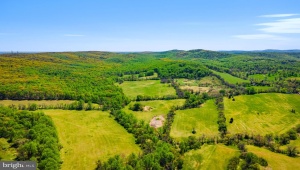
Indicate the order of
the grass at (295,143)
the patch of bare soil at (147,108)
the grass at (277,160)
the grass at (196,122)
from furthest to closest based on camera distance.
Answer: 1. the patch of bare soil at (147,108)
2. the grass at (196,122)
3. the grass at (295,143)
4. the grass at (277,160)

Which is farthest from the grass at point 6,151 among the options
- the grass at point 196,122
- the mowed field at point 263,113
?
the mowed field at point 263,113

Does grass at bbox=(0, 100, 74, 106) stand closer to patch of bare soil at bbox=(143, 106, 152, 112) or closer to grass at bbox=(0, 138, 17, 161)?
patch of bare soil at bbox=(143, 106, 152, 112)

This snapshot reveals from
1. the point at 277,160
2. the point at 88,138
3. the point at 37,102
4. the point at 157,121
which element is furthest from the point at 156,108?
the point at 37,102

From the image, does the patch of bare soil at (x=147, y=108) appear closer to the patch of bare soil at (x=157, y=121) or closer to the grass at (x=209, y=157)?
the patch of bare soil at (x=157, y=121)

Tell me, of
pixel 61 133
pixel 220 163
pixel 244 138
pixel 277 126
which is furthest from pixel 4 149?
pixel 277 126

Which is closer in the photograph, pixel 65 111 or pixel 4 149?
pixel 4 149

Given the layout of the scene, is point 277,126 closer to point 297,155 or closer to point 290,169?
point 297,155

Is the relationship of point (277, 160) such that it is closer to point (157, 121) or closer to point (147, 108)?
point (157, 121)
